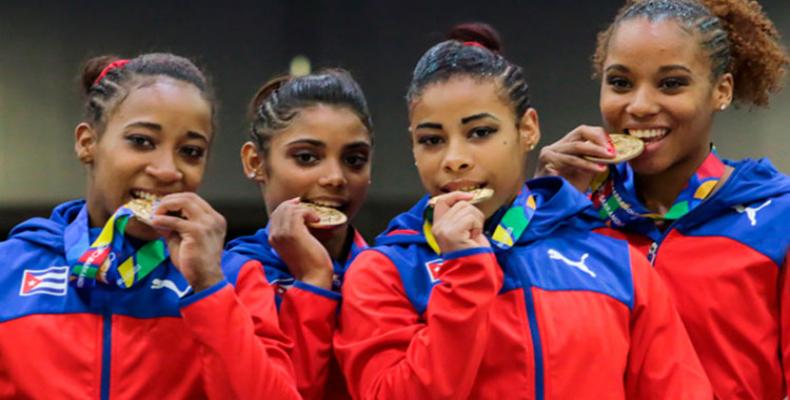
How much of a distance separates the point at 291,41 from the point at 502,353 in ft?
11.0

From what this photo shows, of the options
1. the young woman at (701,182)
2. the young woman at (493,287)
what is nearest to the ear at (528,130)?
the young woman at (493,287)

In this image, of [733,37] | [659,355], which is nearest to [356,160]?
[659,355]

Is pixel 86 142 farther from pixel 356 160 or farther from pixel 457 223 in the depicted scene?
pixel 457 223

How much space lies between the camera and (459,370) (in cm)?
211

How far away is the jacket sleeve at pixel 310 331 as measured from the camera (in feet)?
7.88

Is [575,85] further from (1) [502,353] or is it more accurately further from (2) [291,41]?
(1) [502,353]


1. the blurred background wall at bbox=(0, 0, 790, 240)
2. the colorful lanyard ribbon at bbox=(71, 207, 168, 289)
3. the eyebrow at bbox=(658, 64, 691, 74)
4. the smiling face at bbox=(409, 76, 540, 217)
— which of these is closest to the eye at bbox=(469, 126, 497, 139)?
the smiling face at bbox=(409, 76, 540, 217)

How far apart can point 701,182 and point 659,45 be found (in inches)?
13.8

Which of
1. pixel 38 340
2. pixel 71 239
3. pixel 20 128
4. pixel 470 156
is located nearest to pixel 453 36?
pixel 470 156

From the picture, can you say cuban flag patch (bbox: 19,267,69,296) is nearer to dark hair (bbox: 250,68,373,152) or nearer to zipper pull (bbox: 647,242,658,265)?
dark hair (bbox: 250,68,373,152)

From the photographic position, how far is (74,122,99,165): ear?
2.52m

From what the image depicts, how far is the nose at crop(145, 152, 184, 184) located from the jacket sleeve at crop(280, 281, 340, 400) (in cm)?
37

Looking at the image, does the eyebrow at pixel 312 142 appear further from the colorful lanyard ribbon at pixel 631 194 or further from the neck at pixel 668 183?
the neck at pixel 668 183

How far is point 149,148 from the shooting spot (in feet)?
7.98
